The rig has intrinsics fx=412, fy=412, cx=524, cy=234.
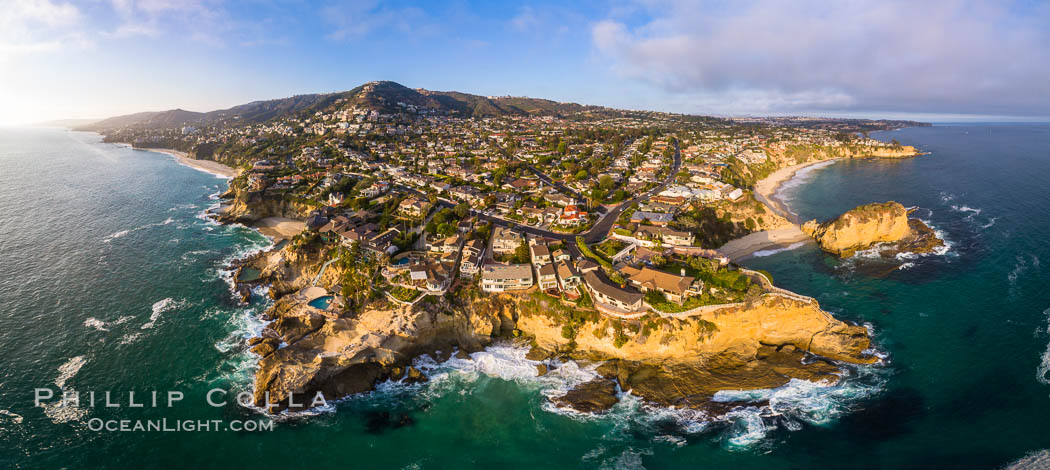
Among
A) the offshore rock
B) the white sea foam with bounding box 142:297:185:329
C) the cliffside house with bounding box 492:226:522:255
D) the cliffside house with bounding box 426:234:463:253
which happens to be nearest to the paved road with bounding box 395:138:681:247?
the cliffside house with bounding box 492:226:522:255

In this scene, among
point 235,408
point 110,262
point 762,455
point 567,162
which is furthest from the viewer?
point 567,162

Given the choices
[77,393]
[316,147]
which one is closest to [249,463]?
[77,393]

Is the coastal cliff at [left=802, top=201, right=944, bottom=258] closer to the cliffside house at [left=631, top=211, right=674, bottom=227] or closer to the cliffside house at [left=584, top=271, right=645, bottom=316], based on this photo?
the cliffside house at [left=631, top=211, right=674, bottom=227]

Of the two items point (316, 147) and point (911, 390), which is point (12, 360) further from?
point (316, 147)

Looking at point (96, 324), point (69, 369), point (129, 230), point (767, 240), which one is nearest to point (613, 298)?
point (767, 240)

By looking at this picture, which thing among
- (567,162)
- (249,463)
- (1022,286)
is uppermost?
(567,162)

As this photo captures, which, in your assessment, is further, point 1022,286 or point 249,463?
point 1022,286

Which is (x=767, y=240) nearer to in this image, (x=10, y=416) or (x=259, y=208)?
(x=10, y=416)
